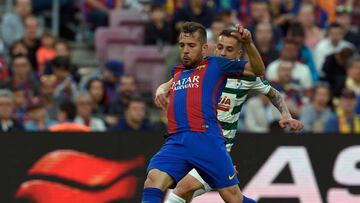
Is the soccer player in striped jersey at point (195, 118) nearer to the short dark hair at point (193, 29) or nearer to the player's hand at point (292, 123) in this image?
the short dark hair at point (193, 29)

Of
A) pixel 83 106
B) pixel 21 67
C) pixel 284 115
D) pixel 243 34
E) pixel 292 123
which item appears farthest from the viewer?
pixel 21 67

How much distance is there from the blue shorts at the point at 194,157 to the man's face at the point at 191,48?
0.63 metres

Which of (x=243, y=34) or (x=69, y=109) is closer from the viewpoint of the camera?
(x=243, y=34)

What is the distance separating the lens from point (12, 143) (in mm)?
13992

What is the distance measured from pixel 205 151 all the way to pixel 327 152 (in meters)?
4.10

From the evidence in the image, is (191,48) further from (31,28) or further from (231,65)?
(31,28)

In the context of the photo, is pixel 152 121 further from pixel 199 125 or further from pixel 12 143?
pixel 199 125

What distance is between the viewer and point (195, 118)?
1047cm

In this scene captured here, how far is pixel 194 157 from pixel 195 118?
1.10ft

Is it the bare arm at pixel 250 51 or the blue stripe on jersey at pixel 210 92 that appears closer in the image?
the bare arm at pixel 250 51

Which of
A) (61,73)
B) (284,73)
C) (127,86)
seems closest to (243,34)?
(284,73)

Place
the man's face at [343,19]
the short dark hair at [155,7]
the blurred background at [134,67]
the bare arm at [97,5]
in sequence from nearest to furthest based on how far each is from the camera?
the blurred background at [134,67] < the short dark hair at [155,7] < the man's face at [343,19] < the bare arm at [97,5]

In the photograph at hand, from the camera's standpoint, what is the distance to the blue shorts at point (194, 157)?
10.4 metres

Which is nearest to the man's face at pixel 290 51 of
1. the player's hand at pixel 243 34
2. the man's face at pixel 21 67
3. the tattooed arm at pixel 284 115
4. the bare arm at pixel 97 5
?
the bare arm at pixel 97 5
